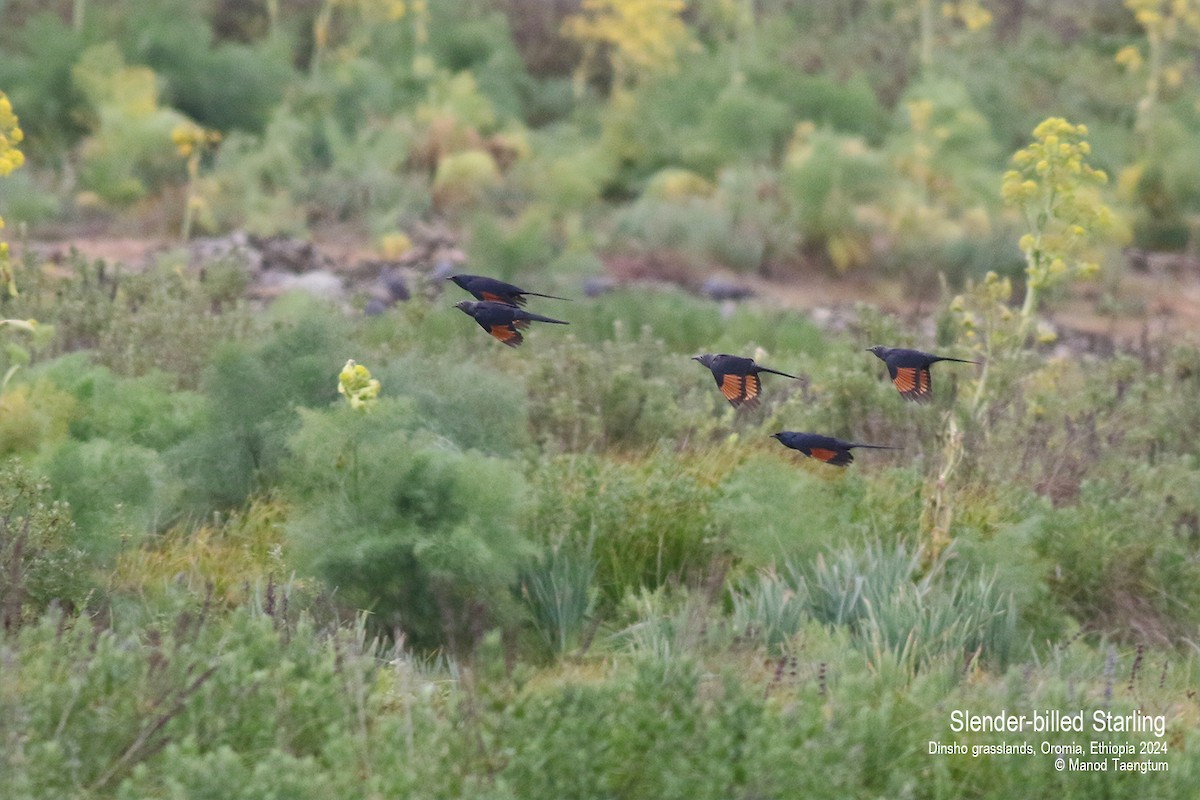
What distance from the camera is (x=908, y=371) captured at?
15.2 ft

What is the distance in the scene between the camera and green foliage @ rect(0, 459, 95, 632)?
473cm

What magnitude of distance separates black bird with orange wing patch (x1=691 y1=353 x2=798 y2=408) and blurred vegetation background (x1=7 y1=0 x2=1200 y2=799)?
559 millimetres

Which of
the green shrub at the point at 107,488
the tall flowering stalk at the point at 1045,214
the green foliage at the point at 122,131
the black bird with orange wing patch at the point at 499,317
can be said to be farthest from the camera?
the green foliage at the point at 122,131

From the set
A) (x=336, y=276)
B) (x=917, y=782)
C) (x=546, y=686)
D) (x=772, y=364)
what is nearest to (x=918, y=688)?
(x=917, y=782)

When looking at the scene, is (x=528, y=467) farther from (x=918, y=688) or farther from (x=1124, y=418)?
(x=1124, y=418)

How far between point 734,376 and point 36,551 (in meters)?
2.13

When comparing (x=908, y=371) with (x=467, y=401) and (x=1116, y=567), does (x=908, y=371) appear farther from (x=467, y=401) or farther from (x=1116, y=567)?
(x=467, y=401)

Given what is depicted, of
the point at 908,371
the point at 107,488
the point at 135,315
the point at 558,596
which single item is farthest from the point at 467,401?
the point at 135,315

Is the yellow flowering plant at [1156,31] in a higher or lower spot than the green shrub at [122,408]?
higher

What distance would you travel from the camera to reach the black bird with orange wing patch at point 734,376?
435cm

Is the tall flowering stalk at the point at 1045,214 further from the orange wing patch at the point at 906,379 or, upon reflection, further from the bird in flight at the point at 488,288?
the bird in flight at the point at 488,288

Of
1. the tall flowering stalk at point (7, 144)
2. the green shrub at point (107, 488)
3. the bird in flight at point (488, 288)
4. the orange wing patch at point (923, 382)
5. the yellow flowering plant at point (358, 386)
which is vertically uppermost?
the tall flowering stalk at point (7, 144)

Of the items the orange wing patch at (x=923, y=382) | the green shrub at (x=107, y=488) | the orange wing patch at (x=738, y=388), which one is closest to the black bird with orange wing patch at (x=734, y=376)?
the orange wing patch at (x=738, y=388)

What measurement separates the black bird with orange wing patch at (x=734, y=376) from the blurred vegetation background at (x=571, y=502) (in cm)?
56
